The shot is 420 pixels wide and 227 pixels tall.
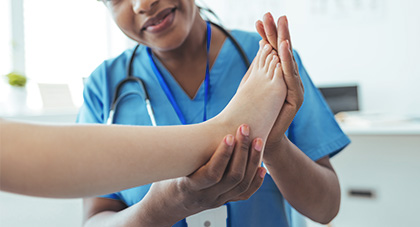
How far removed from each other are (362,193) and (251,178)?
125 centimetres

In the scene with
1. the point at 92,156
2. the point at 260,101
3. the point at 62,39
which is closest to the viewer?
the point at 92,156

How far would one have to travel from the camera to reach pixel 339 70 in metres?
1.97

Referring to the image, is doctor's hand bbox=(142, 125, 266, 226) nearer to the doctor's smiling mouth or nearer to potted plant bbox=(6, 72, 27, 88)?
the doctor's smiling mouth

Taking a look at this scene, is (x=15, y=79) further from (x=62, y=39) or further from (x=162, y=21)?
(x=162, y=21)

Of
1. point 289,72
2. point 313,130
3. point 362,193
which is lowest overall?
point 362,193

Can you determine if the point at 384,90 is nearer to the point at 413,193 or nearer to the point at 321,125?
the point at 413,193

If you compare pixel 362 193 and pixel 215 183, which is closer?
pixel 215 183

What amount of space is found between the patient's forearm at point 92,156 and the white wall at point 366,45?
1700 mm

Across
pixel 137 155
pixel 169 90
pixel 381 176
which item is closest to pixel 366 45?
pixel 381 176

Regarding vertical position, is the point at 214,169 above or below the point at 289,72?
below

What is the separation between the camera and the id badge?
55 cm

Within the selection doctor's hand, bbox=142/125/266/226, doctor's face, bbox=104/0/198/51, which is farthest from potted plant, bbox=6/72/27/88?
doctor's hand, bbox=142/125/266/226

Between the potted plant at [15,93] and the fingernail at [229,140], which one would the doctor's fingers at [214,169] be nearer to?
the fingernail at [229,140]

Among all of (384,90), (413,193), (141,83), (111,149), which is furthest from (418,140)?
(111,149)
